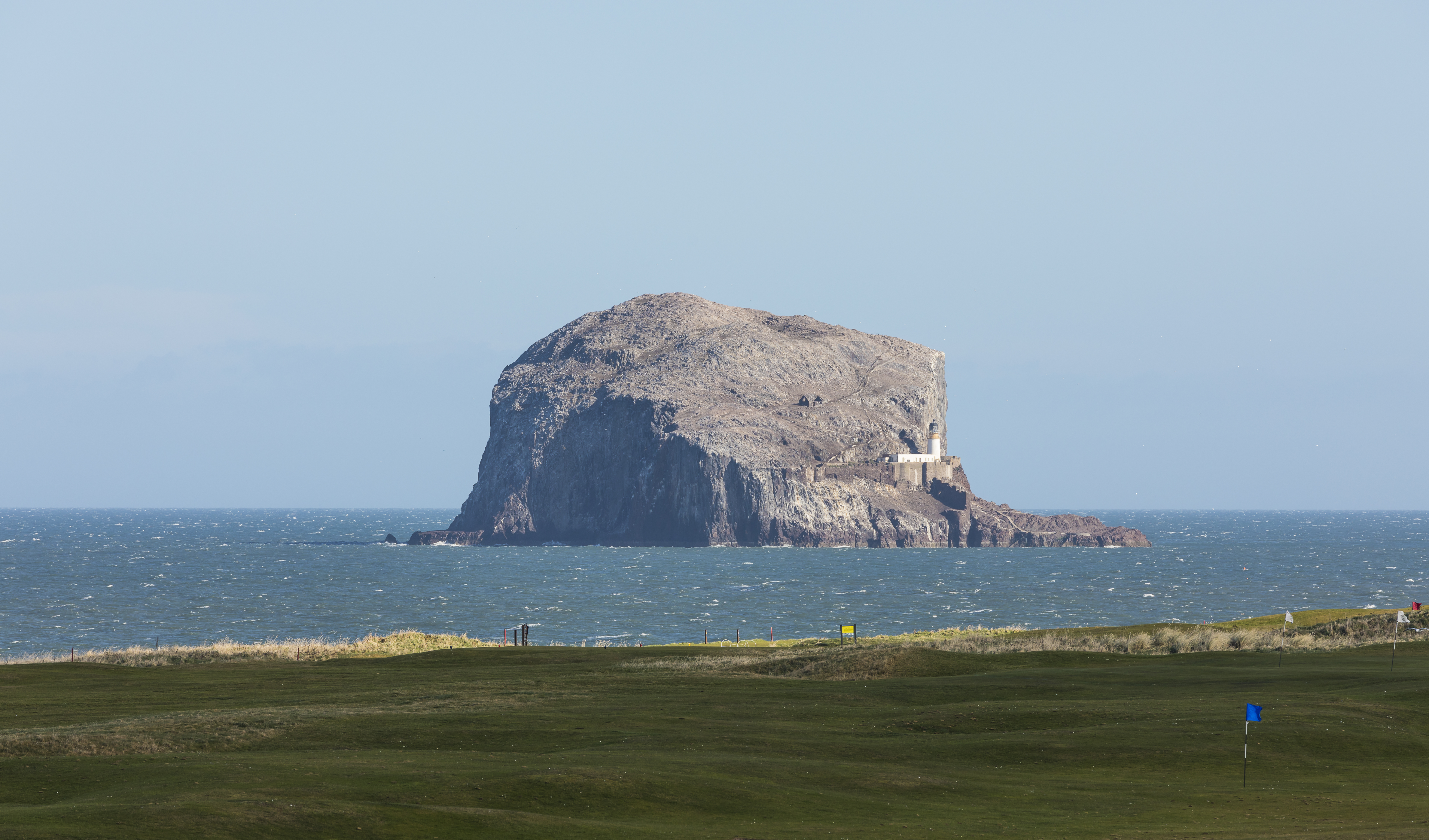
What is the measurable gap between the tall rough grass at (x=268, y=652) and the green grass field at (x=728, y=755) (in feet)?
37.4

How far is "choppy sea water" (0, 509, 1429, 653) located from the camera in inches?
3807

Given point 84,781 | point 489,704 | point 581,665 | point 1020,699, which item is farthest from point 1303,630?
point 84,781

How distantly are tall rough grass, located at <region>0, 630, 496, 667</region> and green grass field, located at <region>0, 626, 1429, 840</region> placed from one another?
11.4 metres

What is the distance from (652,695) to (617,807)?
49.7 feet

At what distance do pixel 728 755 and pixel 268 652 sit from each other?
127ft

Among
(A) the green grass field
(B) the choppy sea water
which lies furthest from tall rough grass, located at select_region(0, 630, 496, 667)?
(B) the choppy sea water

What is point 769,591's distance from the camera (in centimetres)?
13200

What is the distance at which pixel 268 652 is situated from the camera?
61531mm

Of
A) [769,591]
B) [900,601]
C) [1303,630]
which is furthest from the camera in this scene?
[769,591]

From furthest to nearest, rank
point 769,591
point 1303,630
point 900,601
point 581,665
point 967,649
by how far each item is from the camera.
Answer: point 769,591, point 900,601, point 1303,630, point 967,649, point 581,665

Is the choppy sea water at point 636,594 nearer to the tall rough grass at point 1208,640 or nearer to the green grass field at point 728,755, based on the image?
the tall rough grass at point 1208,640

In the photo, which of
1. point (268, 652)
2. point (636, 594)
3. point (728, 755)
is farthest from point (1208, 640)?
point (636, 594)

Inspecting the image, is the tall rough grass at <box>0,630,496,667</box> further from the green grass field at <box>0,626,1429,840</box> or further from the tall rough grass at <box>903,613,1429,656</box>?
the tall rough grass at <box>903,613,1429,656</box>

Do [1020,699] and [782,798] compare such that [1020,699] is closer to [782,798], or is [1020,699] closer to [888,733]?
[888,733]
